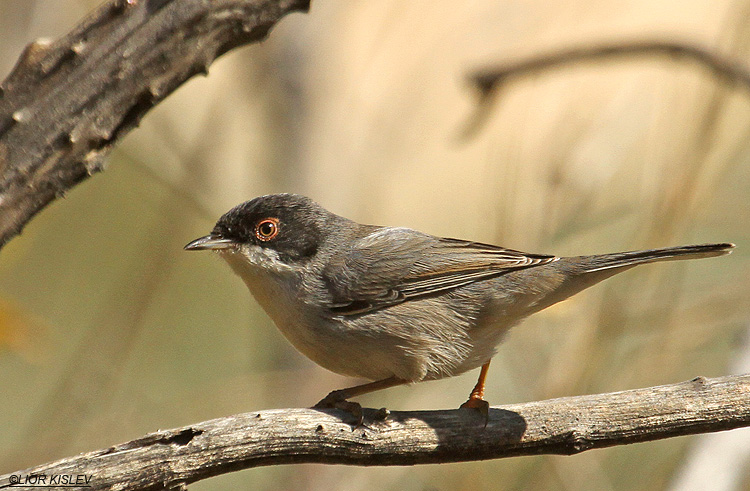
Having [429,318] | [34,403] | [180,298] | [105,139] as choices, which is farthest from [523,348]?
[34,403]

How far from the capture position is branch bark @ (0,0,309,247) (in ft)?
9.22

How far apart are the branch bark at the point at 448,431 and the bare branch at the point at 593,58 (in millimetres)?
1761

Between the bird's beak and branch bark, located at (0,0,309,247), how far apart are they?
786 millimetres

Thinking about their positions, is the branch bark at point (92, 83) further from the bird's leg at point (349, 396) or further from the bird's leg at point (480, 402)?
the bird's leg at point (480, 402)

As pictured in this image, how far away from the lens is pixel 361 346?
132 inches

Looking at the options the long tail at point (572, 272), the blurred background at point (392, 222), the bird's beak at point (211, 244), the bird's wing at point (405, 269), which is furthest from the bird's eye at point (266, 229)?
the long tail at point (572, 272)

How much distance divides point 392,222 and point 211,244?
617 cm

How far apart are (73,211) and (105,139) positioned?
22.6ft

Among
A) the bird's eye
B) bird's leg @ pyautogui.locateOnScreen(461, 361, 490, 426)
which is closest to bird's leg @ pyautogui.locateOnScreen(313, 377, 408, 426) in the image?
bird's leg @ pyautogui.locateOnScreen(461, 361, 490, 426)

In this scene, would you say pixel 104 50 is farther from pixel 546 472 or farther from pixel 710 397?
pixel 546 472

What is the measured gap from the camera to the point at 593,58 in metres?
4.31

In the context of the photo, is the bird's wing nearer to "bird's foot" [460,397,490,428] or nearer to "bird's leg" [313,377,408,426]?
"bird's leg" [313,377,408,426]

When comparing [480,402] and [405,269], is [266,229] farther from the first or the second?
[480,402]

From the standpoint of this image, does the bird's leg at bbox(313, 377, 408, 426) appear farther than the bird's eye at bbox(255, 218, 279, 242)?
No
